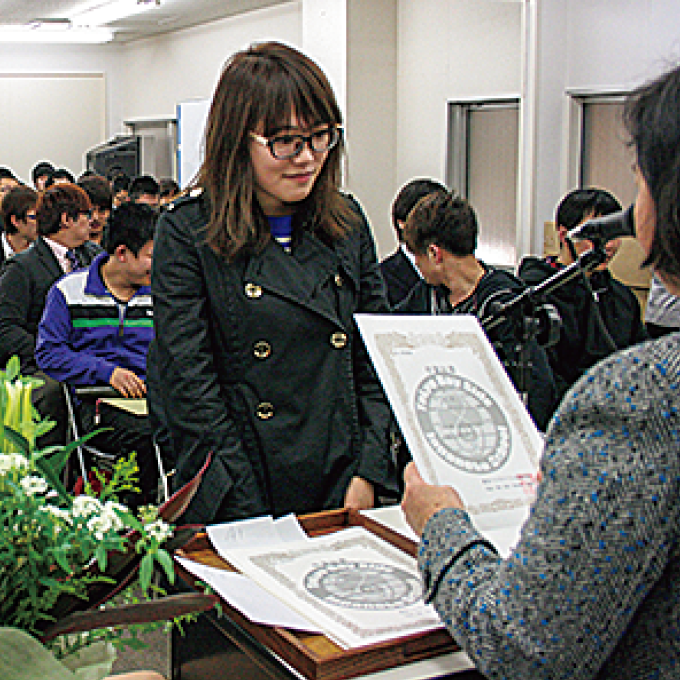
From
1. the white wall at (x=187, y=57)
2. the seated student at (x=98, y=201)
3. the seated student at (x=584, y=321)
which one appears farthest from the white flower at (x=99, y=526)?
the white wall at (x=187, y=57)

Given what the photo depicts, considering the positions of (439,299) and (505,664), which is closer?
(505,664)

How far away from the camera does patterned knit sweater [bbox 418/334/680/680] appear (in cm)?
91

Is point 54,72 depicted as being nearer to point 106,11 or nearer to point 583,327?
point 106,11

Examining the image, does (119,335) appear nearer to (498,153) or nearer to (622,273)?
(622,273)

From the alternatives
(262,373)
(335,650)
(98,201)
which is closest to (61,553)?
(335,650)

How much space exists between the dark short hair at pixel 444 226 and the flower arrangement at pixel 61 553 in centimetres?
232

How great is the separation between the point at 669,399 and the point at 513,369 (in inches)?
50.5

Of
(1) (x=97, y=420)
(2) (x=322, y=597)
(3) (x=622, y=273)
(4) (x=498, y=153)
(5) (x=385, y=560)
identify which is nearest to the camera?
(2) (x=322, y=597)

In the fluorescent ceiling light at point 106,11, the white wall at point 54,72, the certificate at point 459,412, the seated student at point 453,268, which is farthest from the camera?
the white wall at point 54,72

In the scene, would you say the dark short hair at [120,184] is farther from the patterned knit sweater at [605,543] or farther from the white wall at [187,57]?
the patterned knit sweater at [605,543]

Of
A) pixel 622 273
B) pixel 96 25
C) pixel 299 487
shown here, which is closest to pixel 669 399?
pixel 299 487

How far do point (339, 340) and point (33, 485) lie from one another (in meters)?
1.14

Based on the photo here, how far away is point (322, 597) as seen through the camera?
1.35 metres

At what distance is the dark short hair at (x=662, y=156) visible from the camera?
0.91 metres
